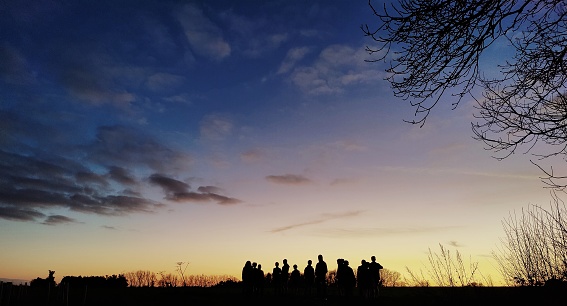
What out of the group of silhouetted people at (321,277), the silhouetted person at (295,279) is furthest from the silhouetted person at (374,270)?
the silhouetted person at (295,279)

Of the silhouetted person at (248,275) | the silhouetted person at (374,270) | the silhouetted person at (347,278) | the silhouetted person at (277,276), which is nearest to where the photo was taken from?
the silhouetted person at (374,270)

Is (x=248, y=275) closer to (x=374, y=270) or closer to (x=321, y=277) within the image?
(x=321, y=277)

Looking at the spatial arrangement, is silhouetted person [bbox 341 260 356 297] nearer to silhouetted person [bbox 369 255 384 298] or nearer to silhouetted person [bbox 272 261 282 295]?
silhouetted person [bbox 369 255 384 298]

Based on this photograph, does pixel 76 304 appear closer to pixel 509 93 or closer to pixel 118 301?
pixel 118 301

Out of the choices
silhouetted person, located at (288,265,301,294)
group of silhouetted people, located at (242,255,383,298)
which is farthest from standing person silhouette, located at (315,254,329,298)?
silhouetted person, located at (288,265,301,294)

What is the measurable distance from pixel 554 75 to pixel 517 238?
6.11 metres

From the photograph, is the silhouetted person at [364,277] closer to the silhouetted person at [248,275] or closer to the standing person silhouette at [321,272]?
the standing person silhouette at [321,272]

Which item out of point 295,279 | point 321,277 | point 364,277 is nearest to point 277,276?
point 295,279

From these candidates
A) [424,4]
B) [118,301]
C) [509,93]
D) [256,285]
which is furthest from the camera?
[118,301]

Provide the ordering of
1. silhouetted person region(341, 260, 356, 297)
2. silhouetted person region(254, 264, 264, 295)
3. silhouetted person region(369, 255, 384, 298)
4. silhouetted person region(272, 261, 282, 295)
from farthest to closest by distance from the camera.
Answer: silhouetted person region(272, 261, 282, 295) < silhouetted person region(254, 264, 264, 295) < silhouetted person region(341, 260, 356, 297) < silhouetted person region(369, 255, 384, 298)

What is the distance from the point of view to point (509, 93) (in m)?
6.09

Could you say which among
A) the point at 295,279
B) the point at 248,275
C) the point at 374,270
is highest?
the point at 374,270

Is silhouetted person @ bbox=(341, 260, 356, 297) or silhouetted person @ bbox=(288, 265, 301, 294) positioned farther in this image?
silhouetted person @ bbox=(288, 265, 301, 294)

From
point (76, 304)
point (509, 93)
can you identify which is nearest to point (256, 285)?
point (76, 304)
